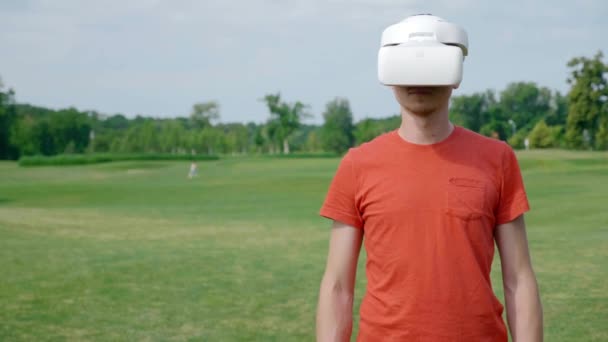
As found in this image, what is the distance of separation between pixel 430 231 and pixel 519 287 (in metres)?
0.40

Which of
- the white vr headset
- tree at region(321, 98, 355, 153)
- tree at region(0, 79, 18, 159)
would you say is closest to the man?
the white vr headset

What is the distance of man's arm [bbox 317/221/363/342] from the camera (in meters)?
2.88

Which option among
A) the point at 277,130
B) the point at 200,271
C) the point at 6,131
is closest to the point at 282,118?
the point at 277,130

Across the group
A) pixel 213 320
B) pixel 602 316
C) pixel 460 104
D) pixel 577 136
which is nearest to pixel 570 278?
pixel 602 316

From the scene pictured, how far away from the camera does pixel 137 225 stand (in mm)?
23969

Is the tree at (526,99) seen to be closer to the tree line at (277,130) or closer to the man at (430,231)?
the tree line at (277,130)

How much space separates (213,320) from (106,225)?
14787mm

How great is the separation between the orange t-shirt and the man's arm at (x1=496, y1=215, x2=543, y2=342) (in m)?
0.05

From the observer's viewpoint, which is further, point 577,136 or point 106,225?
point 577,136

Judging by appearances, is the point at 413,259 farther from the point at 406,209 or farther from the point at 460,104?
the point at 460,104

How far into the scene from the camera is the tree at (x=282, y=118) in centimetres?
14262

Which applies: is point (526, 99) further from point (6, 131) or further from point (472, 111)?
point (6, 131)

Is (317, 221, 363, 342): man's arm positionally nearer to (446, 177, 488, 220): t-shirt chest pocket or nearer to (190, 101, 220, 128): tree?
(446, 177, 488, 220): t-shirt chest pocket

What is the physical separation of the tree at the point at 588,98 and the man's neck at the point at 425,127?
297ft
